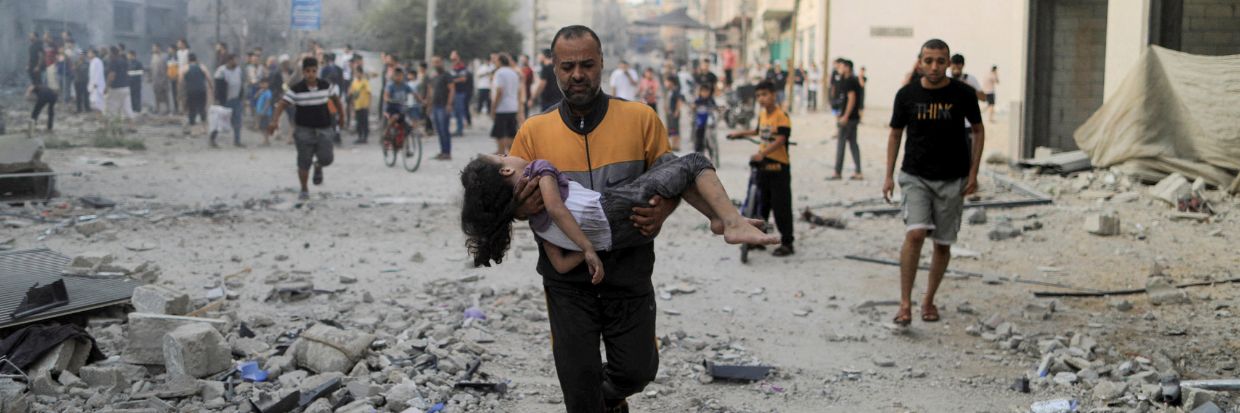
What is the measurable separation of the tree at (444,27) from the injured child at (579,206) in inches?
1307

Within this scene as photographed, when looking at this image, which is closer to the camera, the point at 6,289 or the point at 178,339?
the point at 178,339

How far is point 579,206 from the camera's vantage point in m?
3.46

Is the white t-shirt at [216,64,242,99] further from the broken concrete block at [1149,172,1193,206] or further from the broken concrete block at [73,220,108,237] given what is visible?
the broken concrete block at [1149,172,1193,206]

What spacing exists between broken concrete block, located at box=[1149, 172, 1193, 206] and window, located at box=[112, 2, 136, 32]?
19.0 meters

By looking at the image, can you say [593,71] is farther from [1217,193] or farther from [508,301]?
[1217,193]

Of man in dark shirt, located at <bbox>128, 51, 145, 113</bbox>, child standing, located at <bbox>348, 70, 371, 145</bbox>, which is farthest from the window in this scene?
child standing, located at <bbox>348, 70, 371, 145</bbox>

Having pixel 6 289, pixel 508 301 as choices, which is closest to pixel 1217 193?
pixel 508 301

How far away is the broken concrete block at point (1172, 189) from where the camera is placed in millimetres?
10508

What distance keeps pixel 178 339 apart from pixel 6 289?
1.88 meters

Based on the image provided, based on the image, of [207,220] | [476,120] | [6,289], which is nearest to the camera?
[6,289]

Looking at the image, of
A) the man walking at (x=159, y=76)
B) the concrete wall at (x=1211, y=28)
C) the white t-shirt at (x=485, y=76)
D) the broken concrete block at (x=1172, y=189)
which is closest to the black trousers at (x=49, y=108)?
the man walking at (x=159, y=76)

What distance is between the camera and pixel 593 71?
11.7 ft

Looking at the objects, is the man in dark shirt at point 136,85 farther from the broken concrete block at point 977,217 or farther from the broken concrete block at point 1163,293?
the broken concrete block at point 1163,293

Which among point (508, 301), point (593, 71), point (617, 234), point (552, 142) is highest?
point (593, 71)
